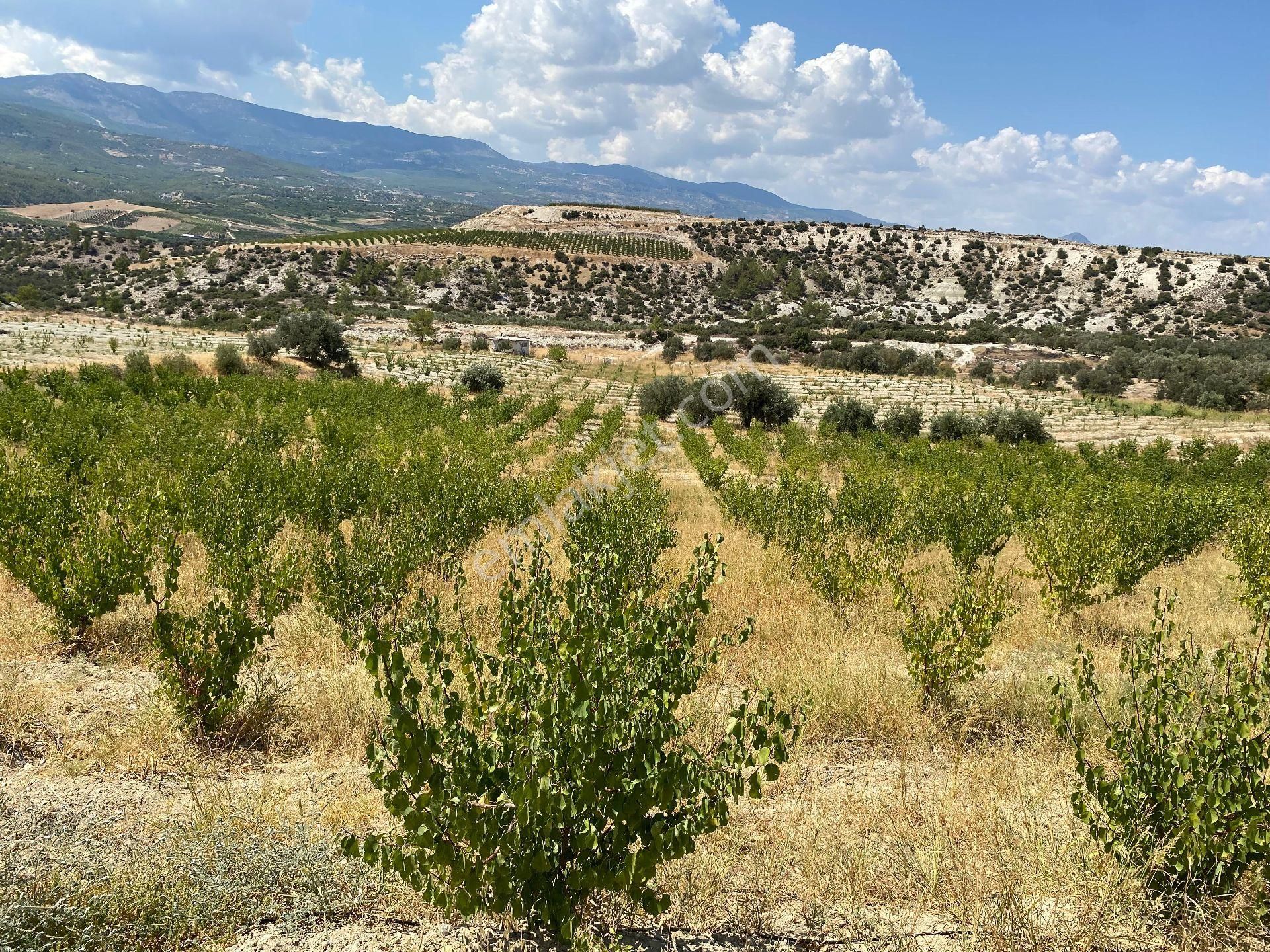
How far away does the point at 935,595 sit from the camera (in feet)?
26.3

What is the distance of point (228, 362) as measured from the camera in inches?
1119

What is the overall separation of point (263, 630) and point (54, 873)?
213 cm

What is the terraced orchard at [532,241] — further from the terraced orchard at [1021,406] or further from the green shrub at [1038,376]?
the green shrub at [1038,376]

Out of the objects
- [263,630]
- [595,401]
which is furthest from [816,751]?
[595,401]

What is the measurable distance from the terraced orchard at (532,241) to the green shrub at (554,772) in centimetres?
9392

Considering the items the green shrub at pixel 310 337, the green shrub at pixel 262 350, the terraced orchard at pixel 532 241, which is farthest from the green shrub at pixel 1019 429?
the terraced orchard at pixel 532 241

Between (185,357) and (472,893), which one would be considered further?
(185,357)

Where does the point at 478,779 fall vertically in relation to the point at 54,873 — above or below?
above

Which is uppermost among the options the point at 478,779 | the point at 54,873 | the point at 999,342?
the point at 999,342

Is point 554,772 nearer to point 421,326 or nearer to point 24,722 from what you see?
point 24,722

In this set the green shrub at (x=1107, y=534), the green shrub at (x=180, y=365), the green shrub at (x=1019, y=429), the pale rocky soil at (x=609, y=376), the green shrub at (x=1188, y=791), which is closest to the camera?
the green shrub at (x=1188, y=791)

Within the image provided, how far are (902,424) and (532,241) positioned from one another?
79.0 meters

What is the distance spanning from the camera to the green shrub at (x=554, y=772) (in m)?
2.31

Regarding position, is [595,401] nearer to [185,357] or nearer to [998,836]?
[185,357]
